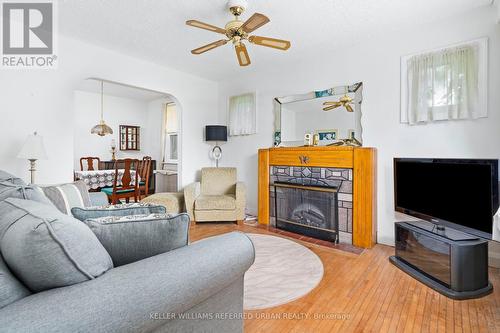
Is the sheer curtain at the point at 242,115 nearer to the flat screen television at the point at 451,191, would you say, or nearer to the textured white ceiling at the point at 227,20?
the textured white ceiling at the point at 227,20

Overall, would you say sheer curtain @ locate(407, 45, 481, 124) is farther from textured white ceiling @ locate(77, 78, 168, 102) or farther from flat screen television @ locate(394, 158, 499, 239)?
textured white ceiling @ locate(77, 78, 168, 102)

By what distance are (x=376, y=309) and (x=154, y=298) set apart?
5.43 feet

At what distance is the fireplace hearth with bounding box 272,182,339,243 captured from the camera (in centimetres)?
317

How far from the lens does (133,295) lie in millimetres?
717

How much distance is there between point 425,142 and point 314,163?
1.24m

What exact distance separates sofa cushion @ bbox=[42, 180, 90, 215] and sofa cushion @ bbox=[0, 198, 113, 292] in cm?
108

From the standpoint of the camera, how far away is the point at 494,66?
7.71 ft

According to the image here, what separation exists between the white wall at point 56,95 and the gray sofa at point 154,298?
2883 millimetres

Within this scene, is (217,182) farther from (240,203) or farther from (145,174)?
(145,174)

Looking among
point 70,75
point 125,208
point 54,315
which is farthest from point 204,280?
point 70,75

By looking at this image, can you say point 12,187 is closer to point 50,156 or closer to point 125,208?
point 125,208

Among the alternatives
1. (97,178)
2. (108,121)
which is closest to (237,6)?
(97,178)

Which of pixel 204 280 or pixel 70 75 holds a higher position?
pixel 70 75

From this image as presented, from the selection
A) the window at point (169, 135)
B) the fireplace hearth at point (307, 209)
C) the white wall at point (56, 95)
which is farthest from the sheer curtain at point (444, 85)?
the window at point (169, 135)
